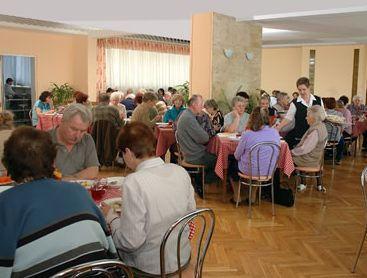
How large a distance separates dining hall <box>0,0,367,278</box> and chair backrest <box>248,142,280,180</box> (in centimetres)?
1

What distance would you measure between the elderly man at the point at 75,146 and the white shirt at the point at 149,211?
0.91 m

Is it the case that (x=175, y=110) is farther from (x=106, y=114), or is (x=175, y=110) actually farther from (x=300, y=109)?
(x=300, y=109)

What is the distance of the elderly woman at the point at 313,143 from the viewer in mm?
4770

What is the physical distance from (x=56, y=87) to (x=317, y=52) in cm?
785

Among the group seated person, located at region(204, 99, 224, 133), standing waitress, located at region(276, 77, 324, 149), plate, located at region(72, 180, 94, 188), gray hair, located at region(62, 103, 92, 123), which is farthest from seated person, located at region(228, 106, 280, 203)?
plate, located at region(72, 180, 94, 188)

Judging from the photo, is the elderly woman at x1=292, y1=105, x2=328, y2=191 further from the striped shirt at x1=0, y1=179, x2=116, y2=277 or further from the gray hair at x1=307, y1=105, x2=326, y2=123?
the striped shirt at x1=0, y1=179, x2=116, y2=277

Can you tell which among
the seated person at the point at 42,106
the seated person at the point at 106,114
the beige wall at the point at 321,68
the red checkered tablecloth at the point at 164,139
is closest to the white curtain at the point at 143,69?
the beige wall at the point at 321,68

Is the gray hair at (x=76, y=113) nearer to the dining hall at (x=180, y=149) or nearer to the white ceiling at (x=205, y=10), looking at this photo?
the dining hall at (x=180, y=149)

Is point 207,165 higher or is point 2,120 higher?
point 2,120

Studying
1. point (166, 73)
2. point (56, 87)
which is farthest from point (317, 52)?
point (56, 87)

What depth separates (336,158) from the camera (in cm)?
721

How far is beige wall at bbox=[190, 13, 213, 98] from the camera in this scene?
7.09m

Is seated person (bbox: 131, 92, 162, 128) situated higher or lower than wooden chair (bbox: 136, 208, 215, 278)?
higher

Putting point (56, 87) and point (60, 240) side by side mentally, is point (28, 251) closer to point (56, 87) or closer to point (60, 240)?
point (60, 240)
